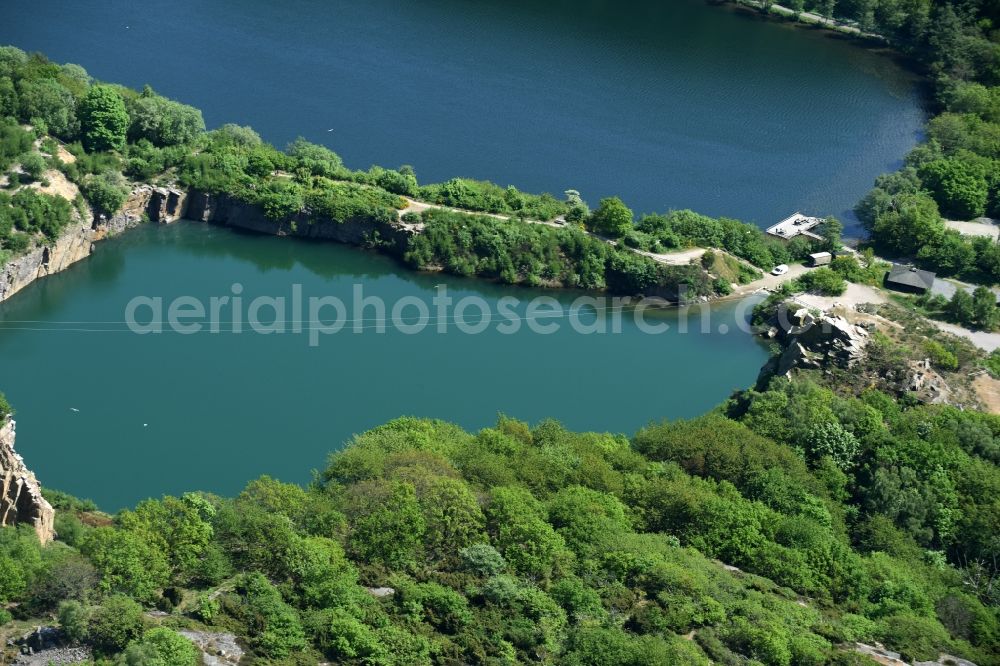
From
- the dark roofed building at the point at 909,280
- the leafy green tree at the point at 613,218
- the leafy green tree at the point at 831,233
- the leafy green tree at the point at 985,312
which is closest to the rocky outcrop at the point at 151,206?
the leafy green tree at the point at 613,218

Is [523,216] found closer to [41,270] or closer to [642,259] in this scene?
[642,259]

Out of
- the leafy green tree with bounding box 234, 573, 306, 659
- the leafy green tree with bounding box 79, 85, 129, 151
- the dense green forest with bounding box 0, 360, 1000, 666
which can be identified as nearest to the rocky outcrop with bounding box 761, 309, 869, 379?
the dense green forest with bounding box 0, 360, 1000, 666

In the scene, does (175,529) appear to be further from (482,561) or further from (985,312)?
(985,312)

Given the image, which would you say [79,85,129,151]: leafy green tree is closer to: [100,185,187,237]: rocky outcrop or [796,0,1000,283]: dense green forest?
[100,185,187,237]: rocky outcrop

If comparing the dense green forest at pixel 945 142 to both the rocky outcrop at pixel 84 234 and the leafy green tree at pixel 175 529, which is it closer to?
the rocky outcrop at pixel 84 234

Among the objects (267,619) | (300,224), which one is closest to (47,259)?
(300,224)
